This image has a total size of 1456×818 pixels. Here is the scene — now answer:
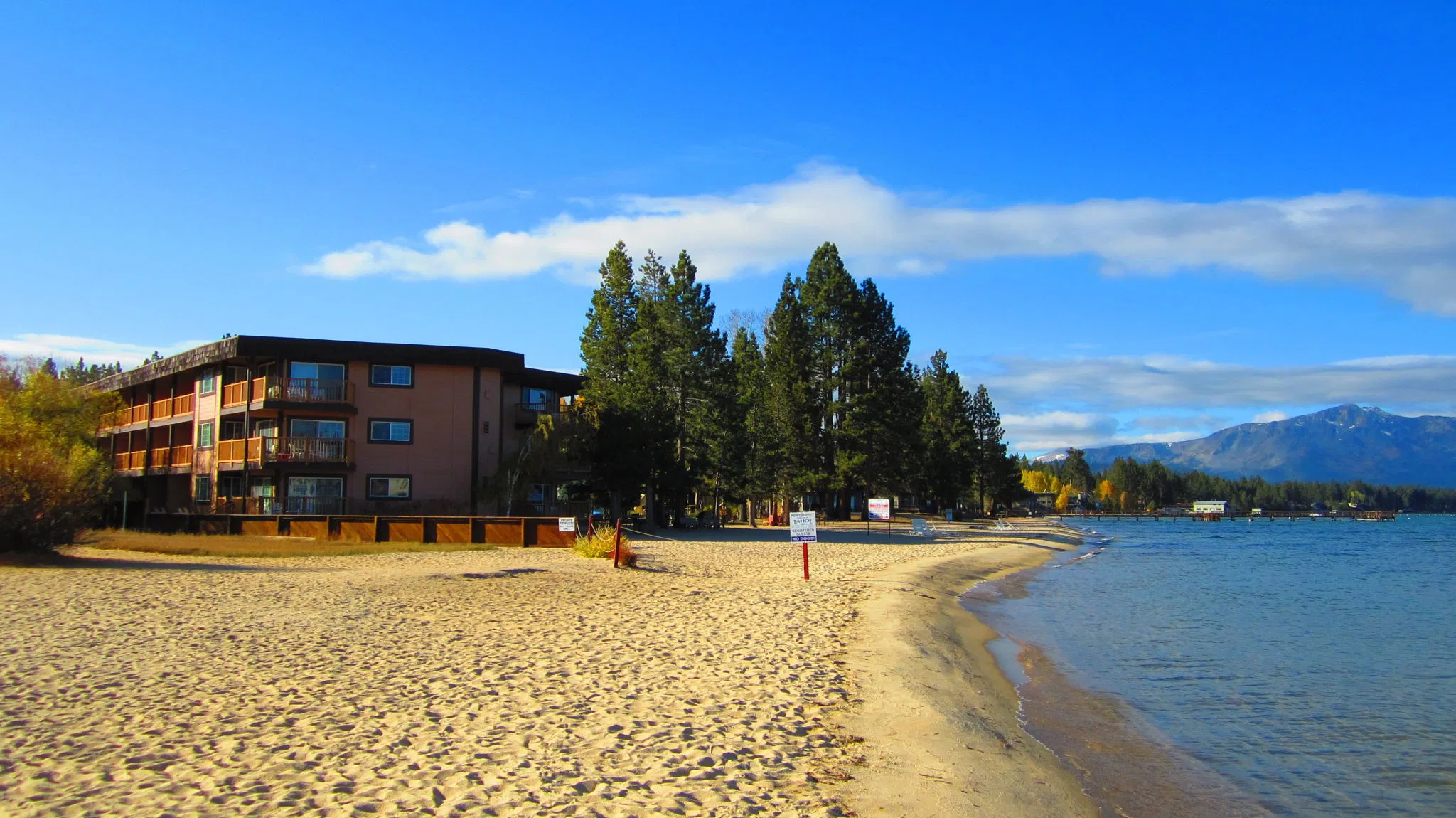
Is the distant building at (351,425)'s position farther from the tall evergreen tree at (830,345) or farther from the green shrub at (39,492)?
the tall evergreen tree at (830,345)

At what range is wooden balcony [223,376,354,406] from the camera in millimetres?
39156

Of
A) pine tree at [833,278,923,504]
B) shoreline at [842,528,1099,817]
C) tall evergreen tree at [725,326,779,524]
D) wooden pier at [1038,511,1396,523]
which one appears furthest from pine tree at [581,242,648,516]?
wooden pier at [1038,511,1396,523]

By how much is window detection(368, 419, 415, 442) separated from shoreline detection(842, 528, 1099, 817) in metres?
27.3

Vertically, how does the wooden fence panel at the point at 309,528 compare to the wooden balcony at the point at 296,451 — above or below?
below

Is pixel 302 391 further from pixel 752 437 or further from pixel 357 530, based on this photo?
pixel 752 437

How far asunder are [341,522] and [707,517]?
2228cm

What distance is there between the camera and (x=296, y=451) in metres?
38.9

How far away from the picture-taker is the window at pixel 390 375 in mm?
40906

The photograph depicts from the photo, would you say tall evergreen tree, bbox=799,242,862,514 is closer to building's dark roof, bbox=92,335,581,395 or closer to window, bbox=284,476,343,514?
building's dark roof, bbox=92,335,581,395

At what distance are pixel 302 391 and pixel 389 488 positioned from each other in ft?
17.7

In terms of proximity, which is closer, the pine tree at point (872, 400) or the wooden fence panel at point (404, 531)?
the wooden fence panel at point (404, 531)

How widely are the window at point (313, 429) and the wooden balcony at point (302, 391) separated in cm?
128

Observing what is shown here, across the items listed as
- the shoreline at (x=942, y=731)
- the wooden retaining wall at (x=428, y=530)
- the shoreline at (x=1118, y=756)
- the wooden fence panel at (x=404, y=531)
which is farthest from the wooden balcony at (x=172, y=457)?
the shoreline at (x=1118, y=756)

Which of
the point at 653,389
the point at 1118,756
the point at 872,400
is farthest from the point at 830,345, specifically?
the point at 1118,756
